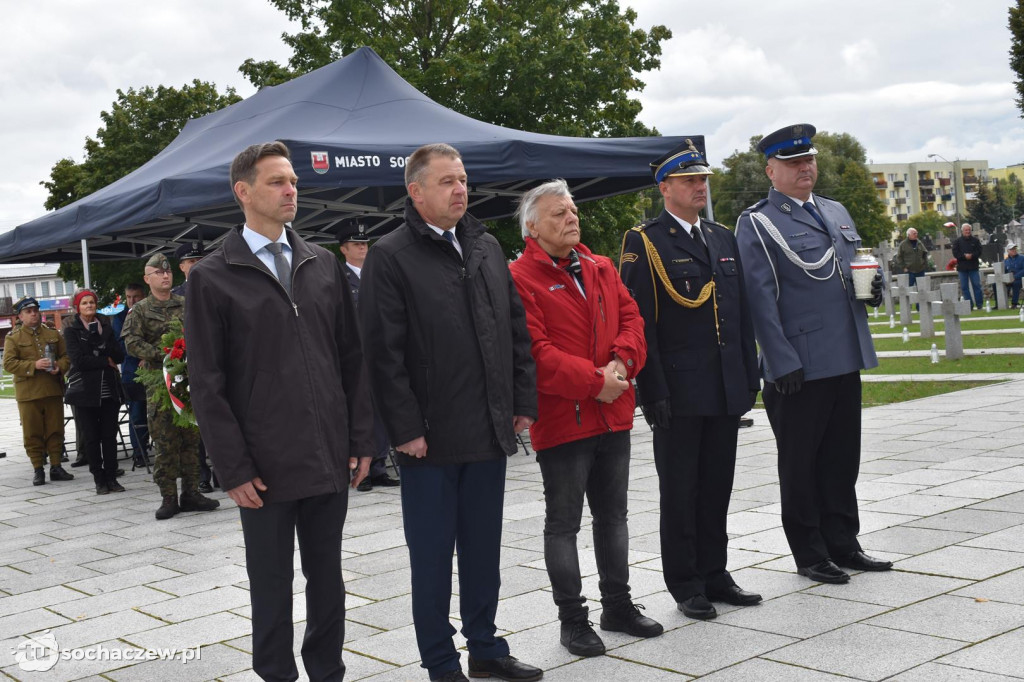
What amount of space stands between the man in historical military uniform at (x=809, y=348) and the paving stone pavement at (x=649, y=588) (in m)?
0.30

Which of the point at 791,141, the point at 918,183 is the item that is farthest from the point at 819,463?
the point at 918,183

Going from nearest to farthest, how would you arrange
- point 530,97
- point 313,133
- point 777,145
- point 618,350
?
point 618,350, point 777,145, point 313,133, point 530,97

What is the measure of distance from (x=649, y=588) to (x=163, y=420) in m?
4.91

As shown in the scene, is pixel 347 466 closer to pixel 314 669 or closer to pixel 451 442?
pixel 451 442

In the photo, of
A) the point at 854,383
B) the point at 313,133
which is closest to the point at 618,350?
the point at 854,383

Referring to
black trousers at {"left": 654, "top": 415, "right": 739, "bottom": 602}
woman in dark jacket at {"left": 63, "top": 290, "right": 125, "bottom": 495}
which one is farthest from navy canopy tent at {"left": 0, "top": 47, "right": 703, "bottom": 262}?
black trousers at {"left": 654, "top": 415, "right": 739, "bottom": 602}

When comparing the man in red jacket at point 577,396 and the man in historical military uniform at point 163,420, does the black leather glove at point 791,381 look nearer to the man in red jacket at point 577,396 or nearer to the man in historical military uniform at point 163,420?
the man in red jacket at point 577,396

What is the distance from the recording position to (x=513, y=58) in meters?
23.9

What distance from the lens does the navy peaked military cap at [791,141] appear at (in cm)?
516

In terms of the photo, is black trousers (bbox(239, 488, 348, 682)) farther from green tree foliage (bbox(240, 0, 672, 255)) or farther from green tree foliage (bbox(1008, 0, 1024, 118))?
green tree foliage (bbox(1008, 0, 1024, 118))

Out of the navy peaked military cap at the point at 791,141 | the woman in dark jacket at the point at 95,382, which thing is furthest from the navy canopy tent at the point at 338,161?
the navy peaked military cap at the point at 791,141

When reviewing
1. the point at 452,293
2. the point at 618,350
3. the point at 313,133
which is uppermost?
the point at 313,133

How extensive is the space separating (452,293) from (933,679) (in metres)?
2.23

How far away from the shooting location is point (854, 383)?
206 inches
